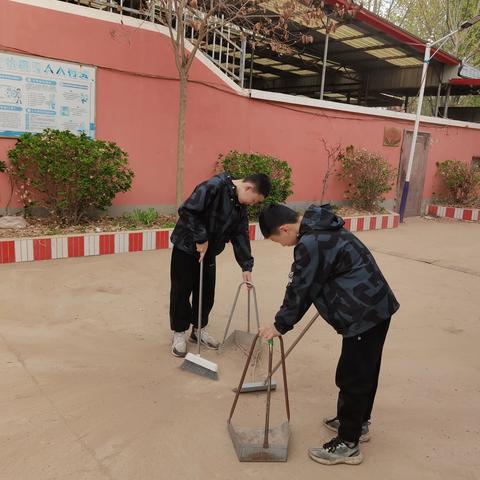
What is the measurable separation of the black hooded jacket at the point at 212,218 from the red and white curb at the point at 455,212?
9.82 m

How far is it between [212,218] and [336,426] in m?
1.59

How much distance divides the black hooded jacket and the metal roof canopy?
6088 mm

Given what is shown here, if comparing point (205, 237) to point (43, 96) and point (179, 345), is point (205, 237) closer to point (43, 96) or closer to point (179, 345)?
point (179, 345)

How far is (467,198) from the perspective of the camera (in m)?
12.7

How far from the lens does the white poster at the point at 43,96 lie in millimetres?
6246

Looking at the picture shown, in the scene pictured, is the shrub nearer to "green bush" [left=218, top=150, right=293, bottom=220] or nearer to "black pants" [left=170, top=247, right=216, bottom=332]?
"green bush" [left=218, top=150, right=293, bottom=220]

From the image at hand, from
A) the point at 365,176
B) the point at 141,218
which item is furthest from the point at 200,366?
the point at 365,176

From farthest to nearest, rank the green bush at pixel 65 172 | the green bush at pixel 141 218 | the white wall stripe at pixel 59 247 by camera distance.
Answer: the green bush at pixel 141 218
the green bush at pixel 65 172
the white wall stripe at pixel 59 247

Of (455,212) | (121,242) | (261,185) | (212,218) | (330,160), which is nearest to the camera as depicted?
(261,185)

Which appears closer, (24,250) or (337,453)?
(337,453)

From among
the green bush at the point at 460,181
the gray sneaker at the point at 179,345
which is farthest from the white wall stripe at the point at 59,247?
the green bush at the point at 460,181

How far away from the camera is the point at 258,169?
8125 millimetres

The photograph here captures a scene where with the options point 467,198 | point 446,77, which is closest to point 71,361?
point 467,198

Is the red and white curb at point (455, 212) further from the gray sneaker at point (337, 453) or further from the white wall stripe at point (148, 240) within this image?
the gray sneaker at point (337, 453)
